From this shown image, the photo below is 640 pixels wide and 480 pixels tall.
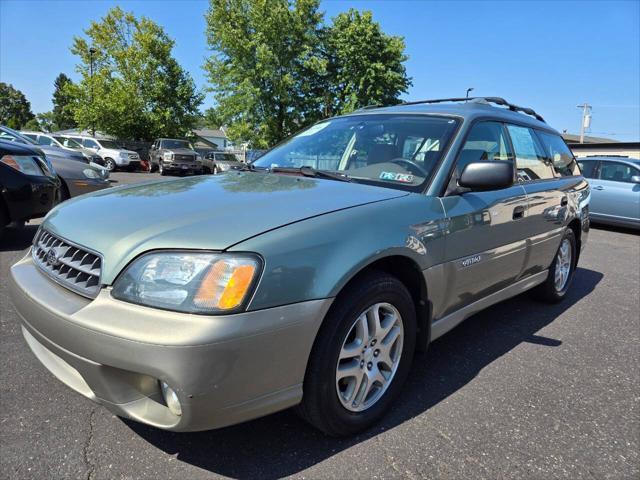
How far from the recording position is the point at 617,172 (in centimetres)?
946

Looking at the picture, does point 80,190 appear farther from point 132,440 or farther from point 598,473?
point 598,473

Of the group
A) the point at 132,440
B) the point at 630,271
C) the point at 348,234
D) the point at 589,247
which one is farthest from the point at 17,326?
the point at 589,247

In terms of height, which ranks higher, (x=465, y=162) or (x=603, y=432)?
(x=465, y=162)

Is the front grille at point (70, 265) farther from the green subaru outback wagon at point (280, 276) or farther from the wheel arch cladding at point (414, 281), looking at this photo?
the wheel arch cladding at point (414, 281)

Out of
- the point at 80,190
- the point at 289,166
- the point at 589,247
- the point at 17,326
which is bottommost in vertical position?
the point at 589,247

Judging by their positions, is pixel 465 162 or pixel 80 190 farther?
pixel 80 190

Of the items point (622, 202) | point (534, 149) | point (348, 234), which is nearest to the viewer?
point (348, 234)

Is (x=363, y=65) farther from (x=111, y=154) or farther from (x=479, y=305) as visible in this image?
(x=479, y=305)

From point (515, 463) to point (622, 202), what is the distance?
30.0 ft

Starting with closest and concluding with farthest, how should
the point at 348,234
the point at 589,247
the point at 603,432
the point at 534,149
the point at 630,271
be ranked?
the point at 348,234, the point at 603,432, the point at 534,149, the point at 630,271, the point at 589,247

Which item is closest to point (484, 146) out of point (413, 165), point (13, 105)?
point (413, 165)

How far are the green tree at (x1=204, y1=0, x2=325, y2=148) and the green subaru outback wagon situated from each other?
25.1 metres

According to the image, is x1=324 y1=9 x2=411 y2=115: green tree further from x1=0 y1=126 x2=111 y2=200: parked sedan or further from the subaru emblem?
the subaru emblem

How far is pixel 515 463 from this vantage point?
1.96 m
